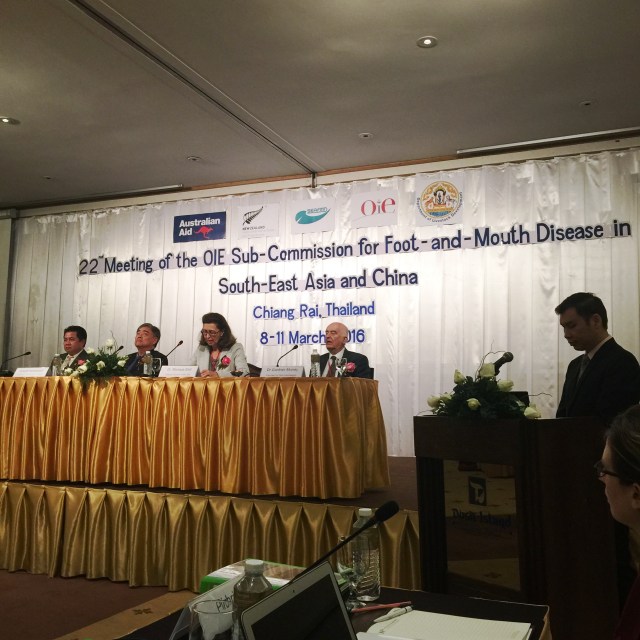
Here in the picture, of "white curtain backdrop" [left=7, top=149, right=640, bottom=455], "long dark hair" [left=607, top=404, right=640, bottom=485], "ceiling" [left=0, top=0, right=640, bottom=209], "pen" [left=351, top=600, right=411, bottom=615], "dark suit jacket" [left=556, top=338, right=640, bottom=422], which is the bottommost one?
"pen" [left=351, top=600, right=411, bottom=615]

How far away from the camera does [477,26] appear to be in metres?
3.94

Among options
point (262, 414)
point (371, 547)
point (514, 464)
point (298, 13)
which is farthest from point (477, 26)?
point (371, 547)

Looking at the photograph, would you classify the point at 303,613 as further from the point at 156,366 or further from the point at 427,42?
the point at 427,42

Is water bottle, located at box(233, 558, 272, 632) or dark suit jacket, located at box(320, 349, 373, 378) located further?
dark suit jacket, located at box(320, 349, 373, 378)

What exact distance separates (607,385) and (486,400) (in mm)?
949

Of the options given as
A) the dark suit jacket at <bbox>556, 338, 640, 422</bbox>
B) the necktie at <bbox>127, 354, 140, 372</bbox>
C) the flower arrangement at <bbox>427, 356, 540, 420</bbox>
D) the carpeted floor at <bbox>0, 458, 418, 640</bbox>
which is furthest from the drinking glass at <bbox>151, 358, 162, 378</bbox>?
the dark suit jacket at <bbox>556, 338, 640, 422</bbox>

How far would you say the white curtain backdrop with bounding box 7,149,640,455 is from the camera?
5.52 metres

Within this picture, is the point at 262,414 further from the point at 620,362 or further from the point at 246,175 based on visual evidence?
the point at 246,175

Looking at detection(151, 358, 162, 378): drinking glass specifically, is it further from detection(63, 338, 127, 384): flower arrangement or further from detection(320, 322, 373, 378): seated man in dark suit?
detection(320, 322, 373, 378): seated man in dark suit

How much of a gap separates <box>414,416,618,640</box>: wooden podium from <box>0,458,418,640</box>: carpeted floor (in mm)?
1258

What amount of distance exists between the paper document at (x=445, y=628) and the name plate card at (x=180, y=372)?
2744 mm

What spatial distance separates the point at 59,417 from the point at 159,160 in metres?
3.11

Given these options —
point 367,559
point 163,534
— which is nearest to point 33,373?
point 163,534

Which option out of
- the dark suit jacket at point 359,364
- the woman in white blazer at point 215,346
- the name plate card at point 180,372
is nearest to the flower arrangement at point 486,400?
the name plate card at point 180,372
